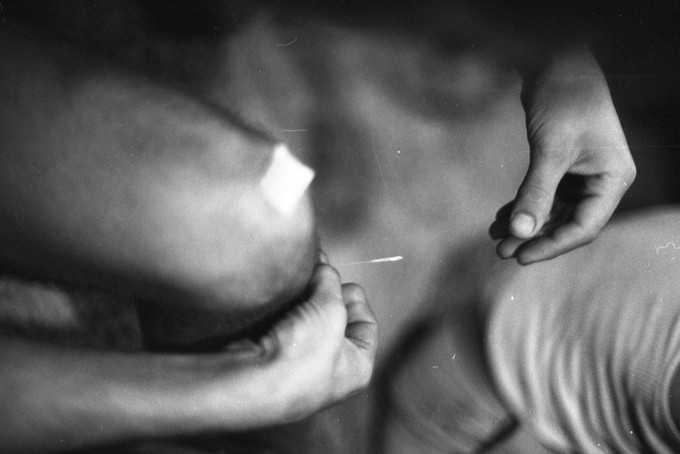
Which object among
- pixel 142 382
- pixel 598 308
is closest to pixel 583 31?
pixel 598 308

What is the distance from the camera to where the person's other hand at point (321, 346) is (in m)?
0.49

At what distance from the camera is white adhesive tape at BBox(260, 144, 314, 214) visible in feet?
1.50

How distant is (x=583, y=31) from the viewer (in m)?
0.51

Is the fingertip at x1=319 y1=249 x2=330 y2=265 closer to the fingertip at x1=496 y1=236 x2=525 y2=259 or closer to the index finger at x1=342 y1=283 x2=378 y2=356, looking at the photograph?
the index finger at x1=342 y1=283 x2=378 y2=356

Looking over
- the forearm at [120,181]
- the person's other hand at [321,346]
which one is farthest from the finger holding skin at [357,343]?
the forearm at [120,181]

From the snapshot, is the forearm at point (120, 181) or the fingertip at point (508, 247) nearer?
the forearm at point (120, 181)

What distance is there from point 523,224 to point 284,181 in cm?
23

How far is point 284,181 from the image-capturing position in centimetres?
47

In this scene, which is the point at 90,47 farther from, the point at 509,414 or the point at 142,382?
the point at 509,414

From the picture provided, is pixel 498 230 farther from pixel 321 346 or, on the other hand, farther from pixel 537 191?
pixel 321 346

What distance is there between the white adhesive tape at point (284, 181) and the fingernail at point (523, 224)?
0.66ft

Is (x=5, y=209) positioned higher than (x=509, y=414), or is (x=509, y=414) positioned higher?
(x=5, y=209)

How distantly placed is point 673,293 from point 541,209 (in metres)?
0.16

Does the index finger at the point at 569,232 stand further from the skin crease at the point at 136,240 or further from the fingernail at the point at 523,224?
the skin crease at the point at 136,240
